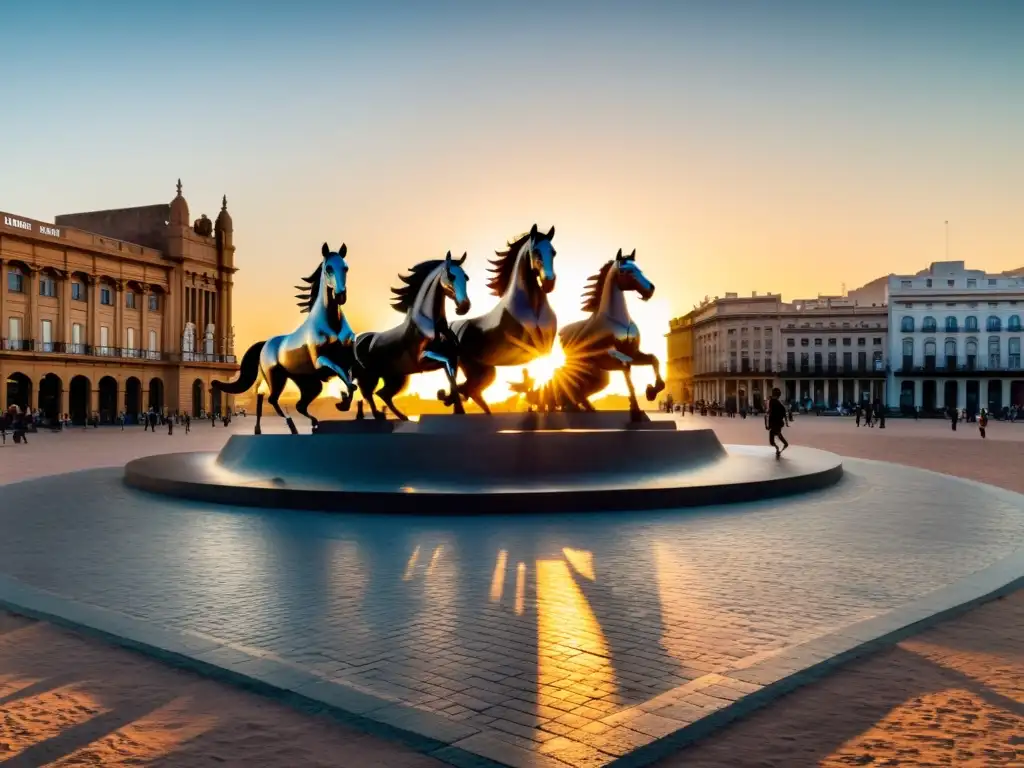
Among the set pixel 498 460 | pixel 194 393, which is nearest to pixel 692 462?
pixel 498 460

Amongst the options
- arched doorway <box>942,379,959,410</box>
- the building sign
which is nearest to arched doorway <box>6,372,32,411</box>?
the building sign

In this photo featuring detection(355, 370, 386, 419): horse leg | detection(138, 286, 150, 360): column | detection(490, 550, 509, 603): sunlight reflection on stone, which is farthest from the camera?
detection(138, 286, 150, 360): column

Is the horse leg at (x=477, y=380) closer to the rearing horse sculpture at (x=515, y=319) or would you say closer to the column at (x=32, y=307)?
the rearing horse sculpture at (x=515, y=319)

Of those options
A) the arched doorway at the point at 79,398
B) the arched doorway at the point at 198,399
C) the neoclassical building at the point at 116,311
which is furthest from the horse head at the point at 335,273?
the arched doorway at the point at 198,399

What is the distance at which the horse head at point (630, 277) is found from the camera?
48.2 feet

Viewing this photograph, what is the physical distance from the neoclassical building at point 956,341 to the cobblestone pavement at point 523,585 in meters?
95.9

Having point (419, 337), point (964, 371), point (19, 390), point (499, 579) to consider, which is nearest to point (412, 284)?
point (419, 337)

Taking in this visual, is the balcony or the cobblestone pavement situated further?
the balcony

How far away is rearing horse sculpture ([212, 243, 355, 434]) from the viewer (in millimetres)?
14664

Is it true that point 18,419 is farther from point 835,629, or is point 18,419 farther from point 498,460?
point 835,629

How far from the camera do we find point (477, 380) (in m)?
15.1

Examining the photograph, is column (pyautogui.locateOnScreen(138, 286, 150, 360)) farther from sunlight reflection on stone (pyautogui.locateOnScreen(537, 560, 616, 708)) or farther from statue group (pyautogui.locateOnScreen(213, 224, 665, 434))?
sunlight reflection on stone (pyautogui.locateOnScreen(537, 560, 616, 708))

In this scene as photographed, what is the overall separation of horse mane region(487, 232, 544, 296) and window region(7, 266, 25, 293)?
55331mm

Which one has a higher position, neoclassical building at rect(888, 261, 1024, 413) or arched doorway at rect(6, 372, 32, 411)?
neoclassical building at rect(888, 261, 1024, 413)
